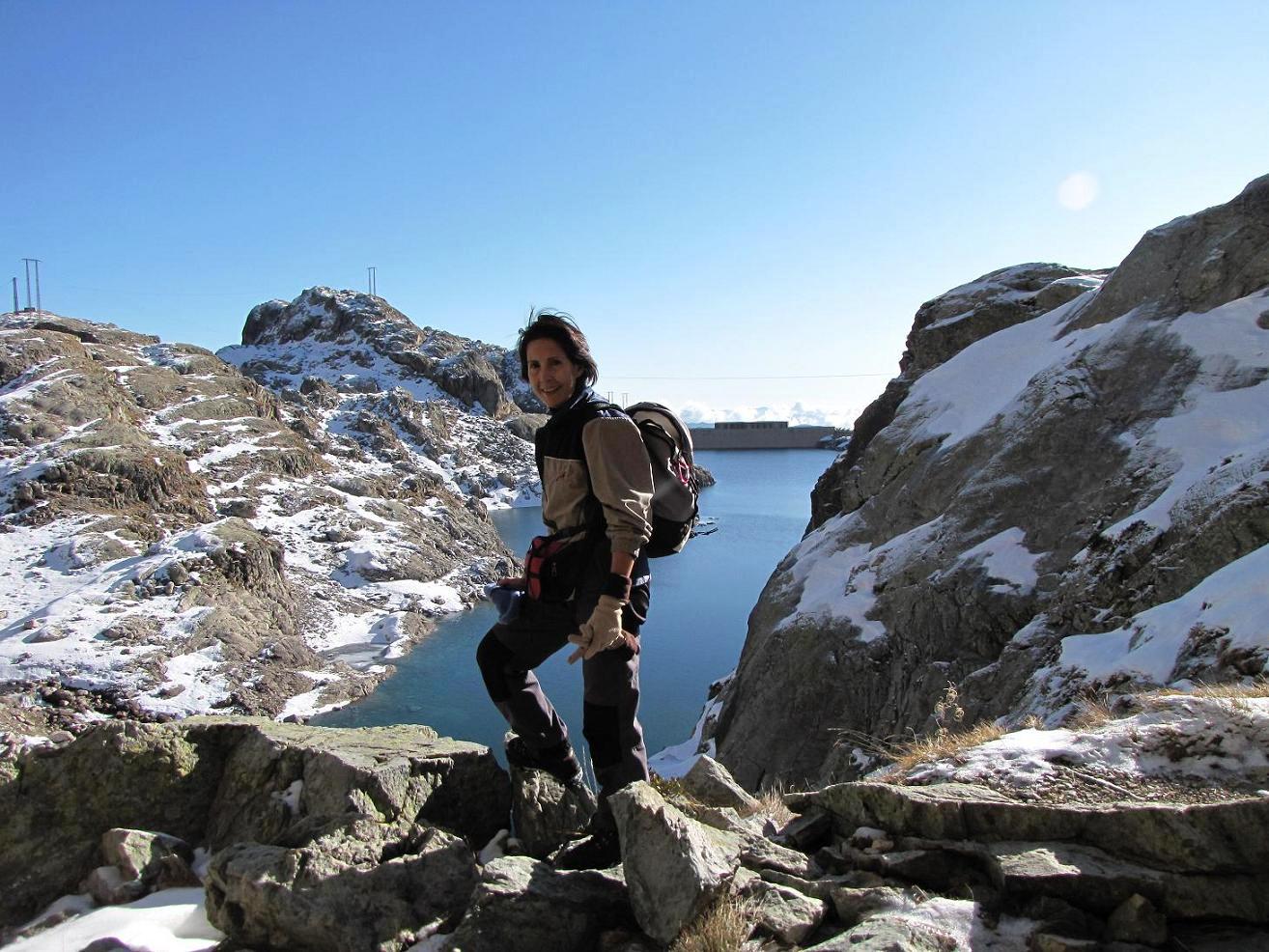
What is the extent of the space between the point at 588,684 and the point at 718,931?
154 centimetres

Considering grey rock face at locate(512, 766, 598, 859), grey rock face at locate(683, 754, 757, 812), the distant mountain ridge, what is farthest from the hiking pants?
the distant mountain ridge

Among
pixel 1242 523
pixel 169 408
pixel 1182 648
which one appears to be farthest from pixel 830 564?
pixel 169 408

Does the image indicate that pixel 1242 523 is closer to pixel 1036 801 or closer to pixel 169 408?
pixel 1036 801

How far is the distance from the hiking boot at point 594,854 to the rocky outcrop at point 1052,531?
5.89 m

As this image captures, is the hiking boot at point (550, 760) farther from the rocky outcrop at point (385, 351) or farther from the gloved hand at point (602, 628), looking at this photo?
the rocky outcrop at point (385, 351)

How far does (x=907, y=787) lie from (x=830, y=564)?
15003 millimetres

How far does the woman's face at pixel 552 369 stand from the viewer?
4426 mm

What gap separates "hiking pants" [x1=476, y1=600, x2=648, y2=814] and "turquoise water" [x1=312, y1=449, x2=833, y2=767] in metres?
19.4

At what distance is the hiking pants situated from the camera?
4.34 metres

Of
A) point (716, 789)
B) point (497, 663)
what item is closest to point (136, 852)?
point (497, 663)

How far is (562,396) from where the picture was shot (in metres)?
4.48

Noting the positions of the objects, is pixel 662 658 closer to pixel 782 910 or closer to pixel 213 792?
pixel 213 792

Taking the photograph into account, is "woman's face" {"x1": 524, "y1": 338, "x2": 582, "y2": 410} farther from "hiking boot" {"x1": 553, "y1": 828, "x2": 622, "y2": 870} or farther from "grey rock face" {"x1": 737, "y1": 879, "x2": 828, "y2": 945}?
"grey rock face" {"x1": 737, "y1": 879, "x2": 828, "y2": 945}

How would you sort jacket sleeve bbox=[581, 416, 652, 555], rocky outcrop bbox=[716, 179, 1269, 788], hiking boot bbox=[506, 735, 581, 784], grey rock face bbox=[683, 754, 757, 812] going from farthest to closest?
1. rocky outcrop bbox=[716, 179, 1269, 788]
2. grey rock face bbox=[683, 754, 757, 812]
3. hiking boot bbox=[506, 735, 581, 784]
4. jacket sleeve bbox=[581, 416, 652, 555]
